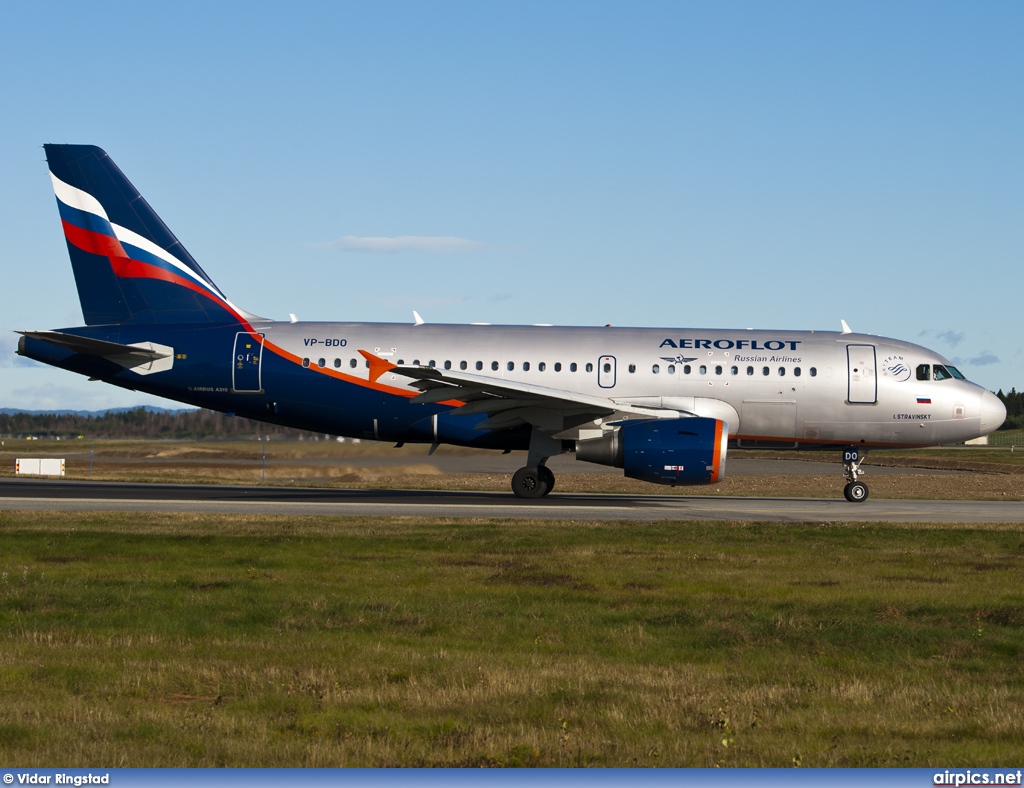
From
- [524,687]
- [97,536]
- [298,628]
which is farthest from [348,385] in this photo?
[524,687]

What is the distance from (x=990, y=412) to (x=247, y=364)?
62.0 ft

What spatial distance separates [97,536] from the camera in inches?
672

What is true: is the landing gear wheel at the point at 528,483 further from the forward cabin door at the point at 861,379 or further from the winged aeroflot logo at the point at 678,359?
the forward cabin door at the point at 861,379

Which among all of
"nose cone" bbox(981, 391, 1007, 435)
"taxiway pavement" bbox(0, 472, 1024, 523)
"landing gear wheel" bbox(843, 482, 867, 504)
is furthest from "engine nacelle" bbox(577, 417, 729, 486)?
"nose cone" bbox(981, 391, 1007, 435)

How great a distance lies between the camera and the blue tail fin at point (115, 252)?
27203 mm

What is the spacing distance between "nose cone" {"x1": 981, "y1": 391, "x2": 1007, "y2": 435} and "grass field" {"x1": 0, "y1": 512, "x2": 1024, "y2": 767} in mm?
11247

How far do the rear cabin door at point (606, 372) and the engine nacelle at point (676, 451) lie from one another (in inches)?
89.7

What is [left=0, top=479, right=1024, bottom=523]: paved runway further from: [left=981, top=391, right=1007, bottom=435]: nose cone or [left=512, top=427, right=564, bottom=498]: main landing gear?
[left=981, top=391, right=1007, bottom=435]: nose cone

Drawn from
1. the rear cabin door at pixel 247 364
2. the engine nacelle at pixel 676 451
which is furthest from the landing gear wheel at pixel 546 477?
the rear cabin door at pixel 247 364

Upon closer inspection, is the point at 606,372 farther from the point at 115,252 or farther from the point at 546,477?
the point at 115,252

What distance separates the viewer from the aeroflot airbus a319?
2641 centimetres

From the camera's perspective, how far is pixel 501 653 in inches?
364

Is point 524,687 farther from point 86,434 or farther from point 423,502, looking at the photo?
point 86,434

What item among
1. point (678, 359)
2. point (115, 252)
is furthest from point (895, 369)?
point (115, 252)
